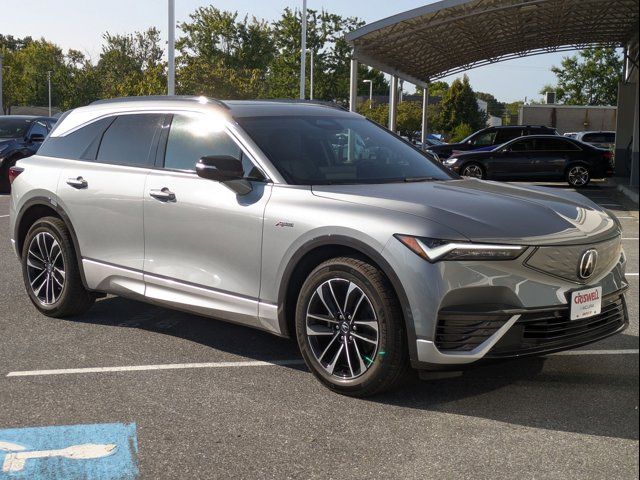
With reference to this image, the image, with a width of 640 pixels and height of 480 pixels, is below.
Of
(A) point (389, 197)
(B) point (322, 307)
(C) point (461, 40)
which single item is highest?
(C) point (461, 40)

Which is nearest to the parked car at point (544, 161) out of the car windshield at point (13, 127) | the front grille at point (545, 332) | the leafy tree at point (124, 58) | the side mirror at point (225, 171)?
the car windshield at point (13, 127)

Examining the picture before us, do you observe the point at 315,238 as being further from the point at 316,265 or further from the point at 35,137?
the point at 35,137

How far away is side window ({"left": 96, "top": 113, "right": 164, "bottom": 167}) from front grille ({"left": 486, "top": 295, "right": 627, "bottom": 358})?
9.17 feet

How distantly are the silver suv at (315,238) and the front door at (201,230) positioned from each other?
0.4 inches

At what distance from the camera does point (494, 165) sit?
74.7ft

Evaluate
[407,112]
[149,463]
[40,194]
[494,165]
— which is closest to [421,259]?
[149,463]

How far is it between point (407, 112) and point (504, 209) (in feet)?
221

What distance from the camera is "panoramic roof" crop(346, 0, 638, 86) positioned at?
790 inches

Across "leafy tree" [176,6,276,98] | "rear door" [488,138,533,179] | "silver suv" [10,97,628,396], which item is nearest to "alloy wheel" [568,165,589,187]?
"rear door" [488,138,533,179]

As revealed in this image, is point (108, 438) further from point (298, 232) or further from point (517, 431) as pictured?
point (517, 431)

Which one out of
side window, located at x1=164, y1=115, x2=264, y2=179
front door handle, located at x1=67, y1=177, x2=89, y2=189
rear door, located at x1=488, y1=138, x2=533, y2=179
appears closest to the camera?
side window, located at x1=164, y1=115, x2=264, y2=179

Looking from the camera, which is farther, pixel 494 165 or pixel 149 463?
→ pixel 494 165

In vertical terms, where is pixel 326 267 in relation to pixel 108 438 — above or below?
above

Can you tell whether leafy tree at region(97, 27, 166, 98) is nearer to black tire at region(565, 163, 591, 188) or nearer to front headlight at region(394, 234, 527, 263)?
black tire at region(565, 163, 591, 188)
